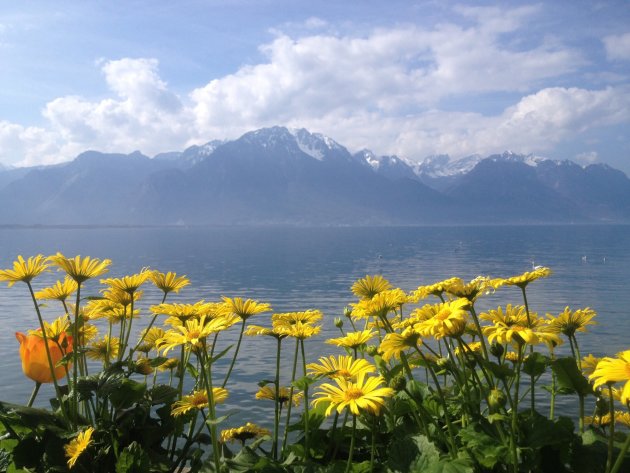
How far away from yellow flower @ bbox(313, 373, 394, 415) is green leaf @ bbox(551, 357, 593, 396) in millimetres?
1143

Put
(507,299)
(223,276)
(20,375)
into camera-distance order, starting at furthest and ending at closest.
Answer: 1. (223,276)
2. (507,299)
3. (20,375)

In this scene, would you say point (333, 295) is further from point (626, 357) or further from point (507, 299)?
point (626, 357)

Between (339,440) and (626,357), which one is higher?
(626,357)

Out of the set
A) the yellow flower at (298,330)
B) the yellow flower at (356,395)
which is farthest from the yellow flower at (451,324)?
the yellow flower at (298,330)

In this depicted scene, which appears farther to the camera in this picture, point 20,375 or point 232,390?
point 20,375

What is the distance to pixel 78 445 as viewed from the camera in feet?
11.3

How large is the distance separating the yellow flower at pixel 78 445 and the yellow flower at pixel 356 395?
1.55m

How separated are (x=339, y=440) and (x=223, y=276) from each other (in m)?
60.3

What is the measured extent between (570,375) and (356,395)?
55.9 inches

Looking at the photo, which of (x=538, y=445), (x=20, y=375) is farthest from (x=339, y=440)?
(x=20, y=375)

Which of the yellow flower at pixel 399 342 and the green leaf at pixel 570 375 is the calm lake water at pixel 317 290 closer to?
the yellow flower at pixel 399 342

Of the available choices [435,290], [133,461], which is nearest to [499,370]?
[435,290]

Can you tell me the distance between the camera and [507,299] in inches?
1647

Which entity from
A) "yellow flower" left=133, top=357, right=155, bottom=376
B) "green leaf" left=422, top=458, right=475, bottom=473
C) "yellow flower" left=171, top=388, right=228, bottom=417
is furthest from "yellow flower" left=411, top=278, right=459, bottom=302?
"yellow flower" left=133, top=357, right=155, bottom=376
